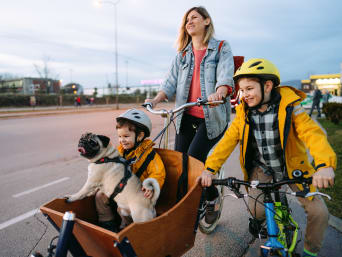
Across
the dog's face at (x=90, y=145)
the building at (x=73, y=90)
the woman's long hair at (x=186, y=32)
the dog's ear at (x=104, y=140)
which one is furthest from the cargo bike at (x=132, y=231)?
the building at (x=73, y=90)

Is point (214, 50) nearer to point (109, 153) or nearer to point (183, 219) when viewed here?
point (109, 153)

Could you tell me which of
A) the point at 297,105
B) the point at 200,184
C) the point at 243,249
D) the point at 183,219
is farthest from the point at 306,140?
the point at 243,249

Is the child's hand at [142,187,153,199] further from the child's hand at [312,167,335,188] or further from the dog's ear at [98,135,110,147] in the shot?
the child's hand at [312,167,335,188]

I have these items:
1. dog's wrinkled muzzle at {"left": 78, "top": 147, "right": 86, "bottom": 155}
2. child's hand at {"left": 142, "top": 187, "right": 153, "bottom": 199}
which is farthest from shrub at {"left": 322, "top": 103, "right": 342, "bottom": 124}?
dog's wrinkled muzzle at {"left": 78, "top": 147, "right": 86, "bottom": 155}

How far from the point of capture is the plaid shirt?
76.4 inches

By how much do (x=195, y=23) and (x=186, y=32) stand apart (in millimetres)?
274

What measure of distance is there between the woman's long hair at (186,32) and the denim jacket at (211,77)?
0.22 ft

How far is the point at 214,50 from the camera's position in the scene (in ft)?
8.61

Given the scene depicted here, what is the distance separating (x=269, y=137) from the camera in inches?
78.1

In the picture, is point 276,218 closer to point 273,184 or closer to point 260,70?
point 273,184

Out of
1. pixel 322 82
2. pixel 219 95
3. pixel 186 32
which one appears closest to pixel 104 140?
pixel 219 95

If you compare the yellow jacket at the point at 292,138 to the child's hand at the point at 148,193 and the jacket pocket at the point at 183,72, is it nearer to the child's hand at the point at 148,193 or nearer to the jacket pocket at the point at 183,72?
the child's hand at the point at 148,193

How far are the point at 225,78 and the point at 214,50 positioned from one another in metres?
0.38

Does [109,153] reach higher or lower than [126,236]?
higher
